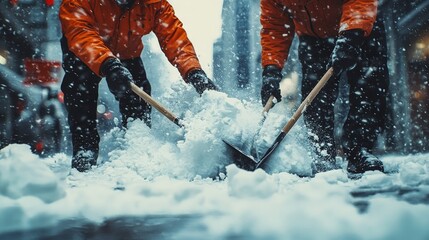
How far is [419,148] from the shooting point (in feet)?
20.5

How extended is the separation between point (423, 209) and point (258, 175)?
0.45 metres

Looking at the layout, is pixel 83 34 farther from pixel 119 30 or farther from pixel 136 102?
pixel 136 102

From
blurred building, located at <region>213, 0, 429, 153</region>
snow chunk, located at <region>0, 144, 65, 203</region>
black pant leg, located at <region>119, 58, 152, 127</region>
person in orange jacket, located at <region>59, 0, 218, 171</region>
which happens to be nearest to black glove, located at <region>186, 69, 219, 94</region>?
person in orange jacket, located at <region>59, 0, 218, 171</region>

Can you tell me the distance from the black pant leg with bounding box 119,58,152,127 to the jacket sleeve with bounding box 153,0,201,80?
245 mm

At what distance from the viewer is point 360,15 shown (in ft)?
7.55

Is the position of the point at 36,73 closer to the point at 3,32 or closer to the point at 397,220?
the point at 3,32

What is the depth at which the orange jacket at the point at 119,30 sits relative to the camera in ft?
8.33

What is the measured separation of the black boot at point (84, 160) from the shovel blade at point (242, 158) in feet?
3.24

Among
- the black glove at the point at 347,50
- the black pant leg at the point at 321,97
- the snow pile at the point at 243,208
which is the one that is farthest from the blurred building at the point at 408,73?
the snow pile at the point at 243,208

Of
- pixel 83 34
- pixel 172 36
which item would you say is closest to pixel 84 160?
pixel 83 34

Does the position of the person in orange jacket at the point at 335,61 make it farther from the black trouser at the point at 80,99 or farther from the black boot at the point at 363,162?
the black trouser at the point at 80,99

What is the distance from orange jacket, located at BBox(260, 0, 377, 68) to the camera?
7.63ft

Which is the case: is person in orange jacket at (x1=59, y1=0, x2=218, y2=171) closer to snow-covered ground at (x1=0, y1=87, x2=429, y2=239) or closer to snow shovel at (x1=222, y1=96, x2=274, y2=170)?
snow shovel at (x1=222, y1=96, x2=274, y2=170)

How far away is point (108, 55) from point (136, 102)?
575mm
